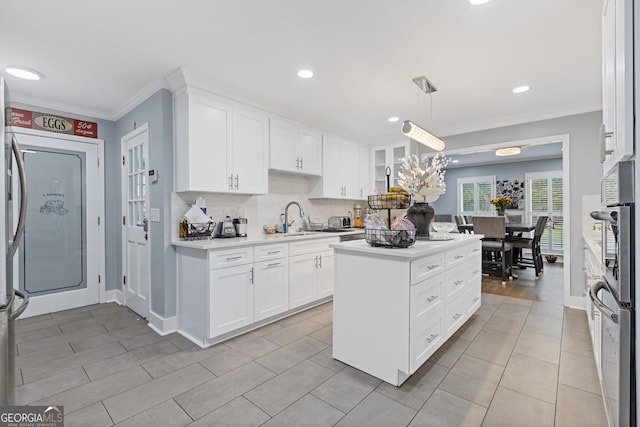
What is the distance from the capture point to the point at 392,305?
193 cm

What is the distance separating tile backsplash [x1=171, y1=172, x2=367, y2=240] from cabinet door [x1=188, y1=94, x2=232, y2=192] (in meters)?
0.32

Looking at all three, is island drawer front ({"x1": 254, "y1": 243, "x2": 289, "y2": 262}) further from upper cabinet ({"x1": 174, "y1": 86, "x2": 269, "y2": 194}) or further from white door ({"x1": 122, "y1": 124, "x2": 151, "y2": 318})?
white door ({"x1": 122, "y1": 124, "x2": 151, "y2": 318})

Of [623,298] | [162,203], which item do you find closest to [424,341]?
[623,298]

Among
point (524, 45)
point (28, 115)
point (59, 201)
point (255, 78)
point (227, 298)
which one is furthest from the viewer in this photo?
point (59, 201)

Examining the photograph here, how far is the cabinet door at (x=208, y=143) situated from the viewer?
2793 millimetres

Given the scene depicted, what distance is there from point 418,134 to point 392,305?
1.82 m

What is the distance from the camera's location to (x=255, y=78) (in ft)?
9.41

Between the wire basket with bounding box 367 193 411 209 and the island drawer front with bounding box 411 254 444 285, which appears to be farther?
the wire basket with bounding box 367 193 411 209

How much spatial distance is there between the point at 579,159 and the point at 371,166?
9.38 feet

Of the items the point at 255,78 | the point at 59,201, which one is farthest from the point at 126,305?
the point at 255,78

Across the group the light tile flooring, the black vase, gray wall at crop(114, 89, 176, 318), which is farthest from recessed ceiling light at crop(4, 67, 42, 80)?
the black vase

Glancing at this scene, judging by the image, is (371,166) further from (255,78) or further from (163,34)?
(163,34)

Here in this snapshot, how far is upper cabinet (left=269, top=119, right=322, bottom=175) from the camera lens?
3611 millimetres

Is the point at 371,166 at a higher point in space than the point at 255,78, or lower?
lower
